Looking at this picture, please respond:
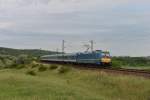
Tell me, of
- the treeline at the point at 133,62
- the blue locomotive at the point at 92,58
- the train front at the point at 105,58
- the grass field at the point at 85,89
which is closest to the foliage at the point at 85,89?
the grass field at the point at 85,89

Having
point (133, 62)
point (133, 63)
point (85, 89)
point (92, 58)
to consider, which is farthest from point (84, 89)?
point (133, 62)

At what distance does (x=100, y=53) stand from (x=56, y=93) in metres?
32.2

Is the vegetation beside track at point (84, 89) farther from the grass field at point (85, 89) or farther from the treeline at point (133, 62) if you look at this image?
the treeline at point (133, 62)

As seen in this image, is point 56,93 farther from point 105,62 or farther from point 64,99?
point 105,62

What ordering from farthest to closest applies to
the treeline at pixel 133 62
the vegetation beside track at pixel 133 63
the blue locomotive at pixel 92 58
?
the treeline at pixel 133 62, the vegetation beside track at pixel 133 63, the blue locomotive at pixel 92 58

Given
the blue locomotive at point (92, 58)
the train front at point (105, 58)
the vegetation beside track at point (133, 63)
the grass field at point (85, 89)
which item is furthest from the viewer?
the vegetation beside track at point (133, 63)

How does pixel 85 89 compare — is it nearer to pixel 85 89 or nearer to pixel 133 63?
pixel 85 89

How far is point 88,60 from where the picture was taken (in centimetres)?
5638

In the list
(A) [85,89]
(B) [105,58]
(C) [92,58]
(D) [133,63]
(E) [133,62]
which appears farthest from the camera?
(E) [133,62]

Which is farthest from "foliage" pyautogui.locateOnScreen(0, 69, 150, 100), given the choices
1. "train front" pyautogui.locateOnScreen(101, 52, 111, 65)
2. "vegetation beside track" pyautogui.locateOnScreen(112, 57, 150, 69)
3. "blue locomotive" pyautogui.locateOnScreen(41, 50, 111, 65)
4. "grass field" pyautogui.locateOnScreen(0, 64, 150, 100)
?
"vegetation beside track" pyautogui.locateOnScreen(112, 57, 150, 69)

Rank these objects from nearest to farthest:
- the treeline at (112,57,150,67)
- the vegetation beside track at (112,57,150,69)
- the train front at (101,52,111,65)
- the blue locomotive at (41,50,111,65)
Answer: the train front at (101,52,111,65)
the blue locomotive at (41,50,111,65)
the vegetation beside track at (112,57,150,69)
the treeline at (112,57,150,67)

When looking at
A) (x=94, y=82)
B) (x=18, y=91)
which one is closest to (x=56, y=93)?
(x=18, y=91)

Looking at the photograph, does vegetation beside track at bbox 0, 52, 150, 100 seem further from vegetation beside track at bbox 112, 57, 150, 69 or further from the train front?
vegetation beside track at bbox 112, 57, 150, 69

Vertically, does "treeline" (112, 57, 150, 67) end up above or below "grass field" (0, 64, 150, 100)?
above
